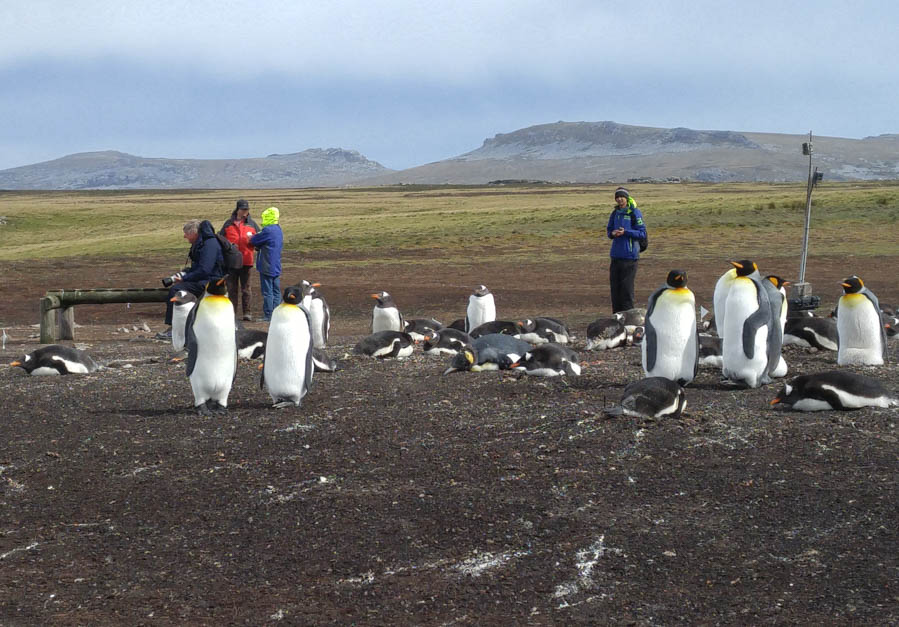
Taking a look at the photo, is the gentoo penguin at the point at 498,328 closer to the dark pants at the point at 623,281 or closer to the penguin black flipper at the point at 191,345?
the dark pants at the point at 623,281

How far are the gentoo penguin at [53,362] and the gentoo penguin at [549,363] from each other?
439 centimetres

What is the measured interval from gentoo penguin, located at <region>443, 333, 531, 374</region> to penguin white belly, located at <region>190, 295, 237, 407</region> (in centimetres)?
219

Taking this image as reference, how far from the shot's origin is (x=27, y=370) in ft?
31.6

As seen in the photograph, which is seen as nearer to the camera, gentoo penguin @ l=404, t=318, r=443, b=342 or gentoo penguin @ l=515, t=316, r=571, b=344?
gentoo penguin @ l=515, t=316, r=571, b=344

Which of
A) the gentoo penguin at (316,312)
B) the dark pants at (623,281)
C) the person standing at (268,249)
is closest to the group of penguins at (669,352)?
the gentoo penguin at (316,312)

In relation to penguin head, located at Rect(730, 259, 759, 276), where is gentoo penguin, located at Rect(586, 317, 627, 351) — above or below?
below

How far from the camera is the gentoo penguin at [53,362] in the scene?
374 inches

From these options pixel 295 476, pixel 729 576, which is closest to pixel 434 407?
pixel 295 476

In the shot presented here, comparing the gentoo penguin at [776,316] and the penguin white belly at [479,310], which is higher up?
the gentoo penguin at [776,316]

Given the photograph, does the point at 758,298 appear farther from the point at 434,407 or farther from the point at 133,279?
the point at 133,279

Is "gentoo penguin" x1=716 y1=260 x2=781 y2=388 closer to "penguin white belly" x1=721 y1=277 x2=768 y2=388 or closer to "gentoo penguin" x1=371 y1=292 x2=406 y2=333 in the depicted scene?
"penguin white belly" x1=721 y1=277 x2=768 y2=388

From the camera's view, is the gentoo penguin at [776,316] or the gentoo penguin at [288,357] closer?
the gentoo penguin at [288,357]

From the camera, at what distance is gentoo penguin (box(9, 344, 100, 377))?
31.2ft

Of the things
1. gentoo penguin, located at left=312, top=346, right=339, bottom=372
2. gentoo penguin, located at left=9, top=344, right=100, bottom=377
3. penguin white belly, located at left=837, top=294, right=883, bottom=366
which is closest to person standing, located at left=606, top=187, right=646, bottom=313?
penguin white belly, located at left=837, top=294, right=883, bottom=366
